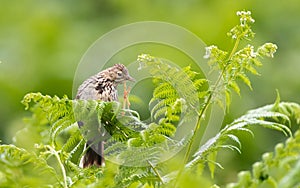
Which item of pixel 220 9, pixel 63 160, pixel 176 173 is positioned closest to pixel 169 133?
pixel 176 173

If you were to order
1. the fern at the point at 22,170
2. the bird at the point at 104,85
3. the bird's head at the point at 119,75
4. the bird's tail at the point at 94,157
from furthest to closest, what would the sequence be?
the bird's head at the point at 119,75 < the bird at the point at 104,85 < the bird's tail at the point at 94,157 < the fern at the point at 22,170

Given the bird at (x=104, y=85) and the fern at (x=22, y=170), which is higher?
the bird at (x=104, y=85)

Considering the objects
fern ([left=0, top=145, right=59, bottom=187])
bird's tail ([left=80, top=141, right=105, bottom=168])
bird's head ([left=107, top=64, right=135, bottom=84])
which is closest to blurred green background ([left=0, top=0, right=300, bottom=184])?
bird's head ([left=107, top=64, right=135, bottom=84])

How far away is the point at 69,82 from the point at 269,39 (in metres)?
1.93

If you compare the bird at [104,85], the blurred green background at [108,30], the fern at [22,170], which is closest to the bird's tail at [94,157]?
the fern at [22,170]

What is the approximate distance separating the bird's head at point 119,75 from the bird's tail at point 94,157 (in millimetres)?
777

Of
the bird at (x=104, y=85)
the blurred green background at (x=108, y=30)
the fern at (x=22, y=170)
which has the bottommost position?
the fern at (x=22, y=170)

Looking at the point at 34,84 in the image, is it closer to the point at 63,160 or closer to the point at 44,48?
the point at 44,48

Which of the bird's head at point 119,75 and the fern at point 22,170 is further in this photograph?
the bird's head at point 119,75

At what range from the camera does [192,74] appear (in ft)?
6.41

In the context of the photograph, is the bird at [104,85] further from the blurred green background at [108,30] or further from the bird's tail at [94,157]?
the blurred green background at [108,30]

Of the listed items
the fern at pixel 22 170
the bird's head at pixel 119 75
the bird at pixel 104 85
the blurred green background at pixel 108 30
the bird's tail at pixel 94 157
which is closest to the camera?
the fern at pixel 22 170

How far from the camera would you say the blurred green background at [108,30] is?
5.56m

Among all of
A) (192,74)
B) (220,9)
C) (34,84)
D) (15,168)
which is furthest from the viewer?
(220,9)
